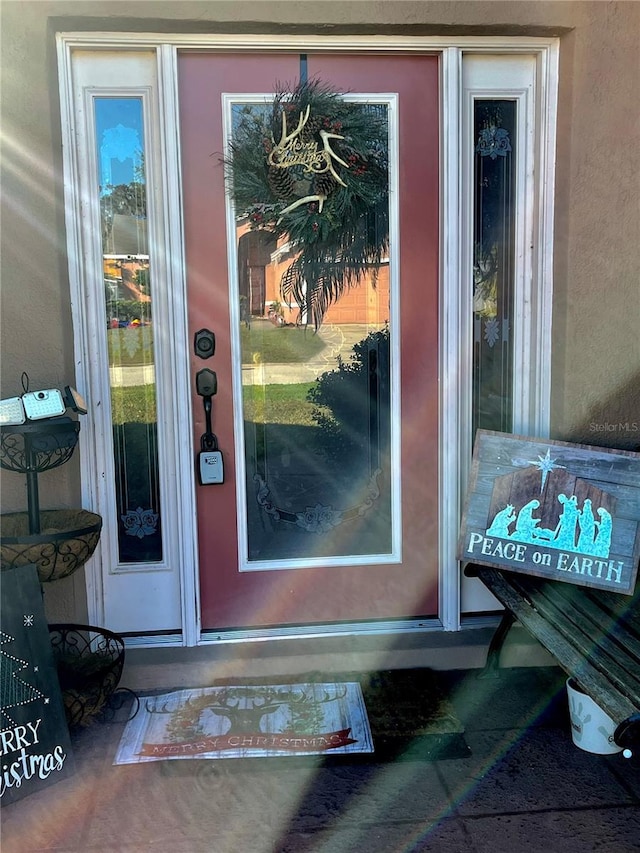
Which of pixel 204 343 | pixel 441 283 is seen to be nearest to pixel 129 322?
pixel 204 343

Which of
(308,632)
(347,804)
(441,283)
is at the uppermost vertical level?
(441,283)

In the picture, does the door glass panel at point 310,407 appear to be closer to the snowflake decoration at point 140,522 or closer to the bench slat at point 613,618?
the snowflake decoration at point 140,522

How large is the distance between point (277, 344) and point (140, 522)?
2.91ft

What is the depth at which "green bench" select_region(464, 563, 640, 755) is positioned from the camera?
197 cm

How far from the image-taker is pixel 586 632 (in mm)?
2316

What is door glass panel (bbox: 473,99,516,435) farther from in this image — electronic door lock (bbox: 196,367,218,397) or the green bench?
electronic door lock (bbox: 196,367,218,397)

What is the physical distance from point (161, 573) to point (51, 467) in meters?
0.69

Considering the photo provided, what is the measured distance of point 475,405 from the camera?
120 inches

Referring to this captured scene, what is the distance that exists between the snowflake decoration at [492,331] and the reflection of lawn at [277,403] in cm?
74

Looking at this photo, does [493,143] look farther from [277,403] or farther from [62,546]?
[62,546]

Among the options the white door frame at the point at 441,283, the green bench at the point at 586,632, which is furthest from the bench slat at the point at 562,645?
the white door frame at the point at 441,283

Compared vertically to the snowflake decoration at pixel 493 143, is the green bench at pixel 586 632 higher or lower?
lower

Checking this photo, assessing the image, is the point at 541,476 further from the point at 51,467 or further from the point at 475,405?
A: the point at 51,467

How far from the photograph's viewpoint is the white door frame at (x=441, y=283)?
8.86 ft
